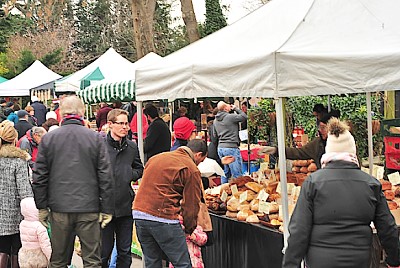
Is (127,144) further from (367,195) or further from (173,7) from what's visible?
(173,7)

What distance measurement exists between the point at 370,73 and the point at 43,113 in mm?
15426

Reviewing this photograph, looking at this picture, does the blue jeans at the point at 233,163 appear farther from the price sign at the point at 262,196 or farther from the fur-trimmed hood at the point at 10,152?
the fur-trimmed hood at the point at 10,152

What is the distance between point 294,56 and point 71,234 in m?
2.37

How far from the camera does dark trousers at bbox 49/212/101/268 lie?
5.51 meters

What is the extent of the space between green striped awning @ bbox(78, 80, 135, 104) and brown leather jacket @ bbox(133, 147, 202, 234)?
228 inches

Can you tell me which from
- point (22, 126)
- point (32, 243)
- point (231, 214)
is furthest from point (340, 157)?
point (22, 126)

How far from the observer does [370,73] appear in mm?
5066

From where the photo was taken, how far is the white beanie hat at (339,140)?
4.03 m

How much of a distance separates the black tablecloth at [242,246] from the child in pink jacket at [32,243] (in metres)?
1.60

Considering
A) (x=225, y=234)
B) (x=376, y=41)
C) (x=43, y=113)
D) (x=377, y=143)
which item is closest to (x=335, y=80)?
(x=376, y=41)

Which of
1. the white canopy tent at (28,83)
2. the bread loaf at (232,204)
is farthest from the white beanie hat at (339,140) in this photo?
the white canopy tent at (28,83)

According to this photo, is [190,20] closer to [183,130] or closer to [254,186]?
[183,130]

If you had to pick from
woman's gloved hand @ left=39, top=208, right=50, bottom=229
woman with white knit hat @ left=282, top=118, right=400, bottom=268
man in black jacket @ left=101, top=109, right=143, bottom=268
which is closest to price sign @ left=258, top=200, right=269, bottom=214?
man in black jacket @ left=101, top=109, right=143, bottom=268

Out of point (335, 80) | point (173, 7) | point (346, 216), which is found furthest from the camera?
point (173, 7)
